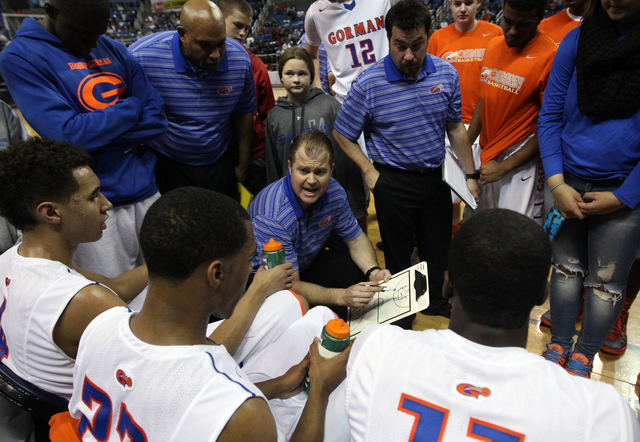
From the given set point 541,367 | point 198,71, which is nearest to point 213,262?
point 541,367

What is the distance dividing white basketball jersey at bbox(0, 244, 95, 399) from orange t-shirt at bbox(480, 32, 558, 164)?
2206 mm

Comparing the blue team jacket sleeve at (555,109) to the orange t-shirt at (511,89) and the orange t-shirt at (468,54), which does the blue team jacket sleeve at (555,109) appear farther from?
the orange t-shirt at (468,54)

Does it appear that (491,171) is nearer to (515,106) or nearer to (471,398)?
(515,106)

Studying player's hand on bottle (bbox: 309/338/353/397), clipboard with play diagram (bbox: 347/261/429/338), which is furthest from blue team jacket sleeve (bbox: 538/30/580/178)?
player's hand on bottle (bbox: 309/338/353/397)

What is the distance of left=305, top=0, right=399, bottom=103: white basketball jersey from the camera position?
9.46 feet

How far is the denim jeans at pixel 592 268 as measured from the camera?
5.88 feet

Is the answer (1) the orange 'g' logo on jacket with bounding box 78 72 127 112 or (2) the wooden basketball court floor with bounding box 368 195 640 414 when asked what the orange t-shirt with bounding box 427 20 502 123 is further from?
(1) the orange 'g' logo on jacket with bounding box 78 72 127 112

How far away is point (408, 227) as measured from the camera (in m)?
2.55

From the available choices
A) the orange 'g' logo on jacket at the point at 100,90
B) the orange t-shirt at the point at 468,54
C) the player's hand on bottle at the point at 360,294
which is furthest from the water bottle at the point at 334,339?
the orange t-shirt at the point at 468,54

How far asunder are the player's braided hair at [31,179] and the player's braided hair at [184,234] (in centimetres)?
64

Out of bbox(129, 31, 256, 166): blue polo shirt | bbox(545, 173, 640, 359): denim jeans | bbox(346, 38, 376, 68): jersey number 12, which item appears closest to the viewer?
bbox(545, 173, 640, 359): denim jeans

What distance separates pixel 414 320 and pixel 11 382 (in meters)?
2.10

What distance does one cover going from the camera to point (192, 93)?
2248 millimetres

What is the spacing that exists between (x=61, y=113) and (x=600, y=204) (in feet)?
7.52
